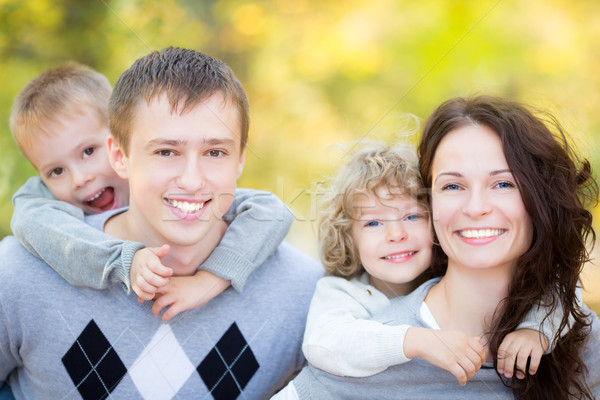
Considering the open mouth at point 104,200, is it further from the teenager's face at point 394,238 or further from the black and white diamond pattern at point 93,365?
the teenager's face at point 394,238

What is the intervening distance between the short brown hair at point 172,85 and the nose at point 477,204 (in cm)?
79

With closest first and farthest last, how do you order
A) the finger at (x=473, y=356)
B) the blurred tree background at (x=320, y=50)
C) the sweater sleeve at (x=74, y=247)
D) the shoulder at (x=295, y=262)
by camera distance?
the finger at (x=473, y=356) < the sweater sleeve at (x=74, y=247) < the shoulder at (x=295, y=262) < the blurred tree background at (x=320, y=50)

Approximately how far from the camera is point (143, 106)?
74.9 inches

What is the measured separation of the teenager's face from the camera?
1.97m

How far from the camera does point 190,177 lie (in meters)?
1.87

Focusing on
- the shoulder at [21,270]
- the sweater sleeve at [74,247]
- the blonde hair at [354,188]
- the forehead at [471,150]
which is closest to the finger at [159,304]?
the sweater sleeve at [74,247]

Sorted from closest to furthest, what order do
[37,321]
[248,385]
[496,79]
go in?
1. [37,321]
2. [248,385]
3. [496,79]

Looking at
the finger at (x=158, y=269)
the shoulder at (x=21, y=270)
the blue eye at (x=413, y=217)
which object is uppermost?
the blue eye at (x=413, y=217)

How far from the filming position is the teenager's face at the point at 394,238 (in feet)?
6.46

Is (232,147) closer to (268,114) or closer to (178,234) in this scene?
(178,234)

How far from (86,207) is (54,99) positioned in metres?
0.43

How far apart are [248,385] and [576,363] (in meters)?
1.04

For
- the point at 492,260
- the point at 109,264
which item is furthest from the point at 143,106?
the point at 492,260

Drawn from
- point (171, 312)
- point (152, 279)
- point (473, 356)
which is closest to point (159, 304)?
point (171, 312)
